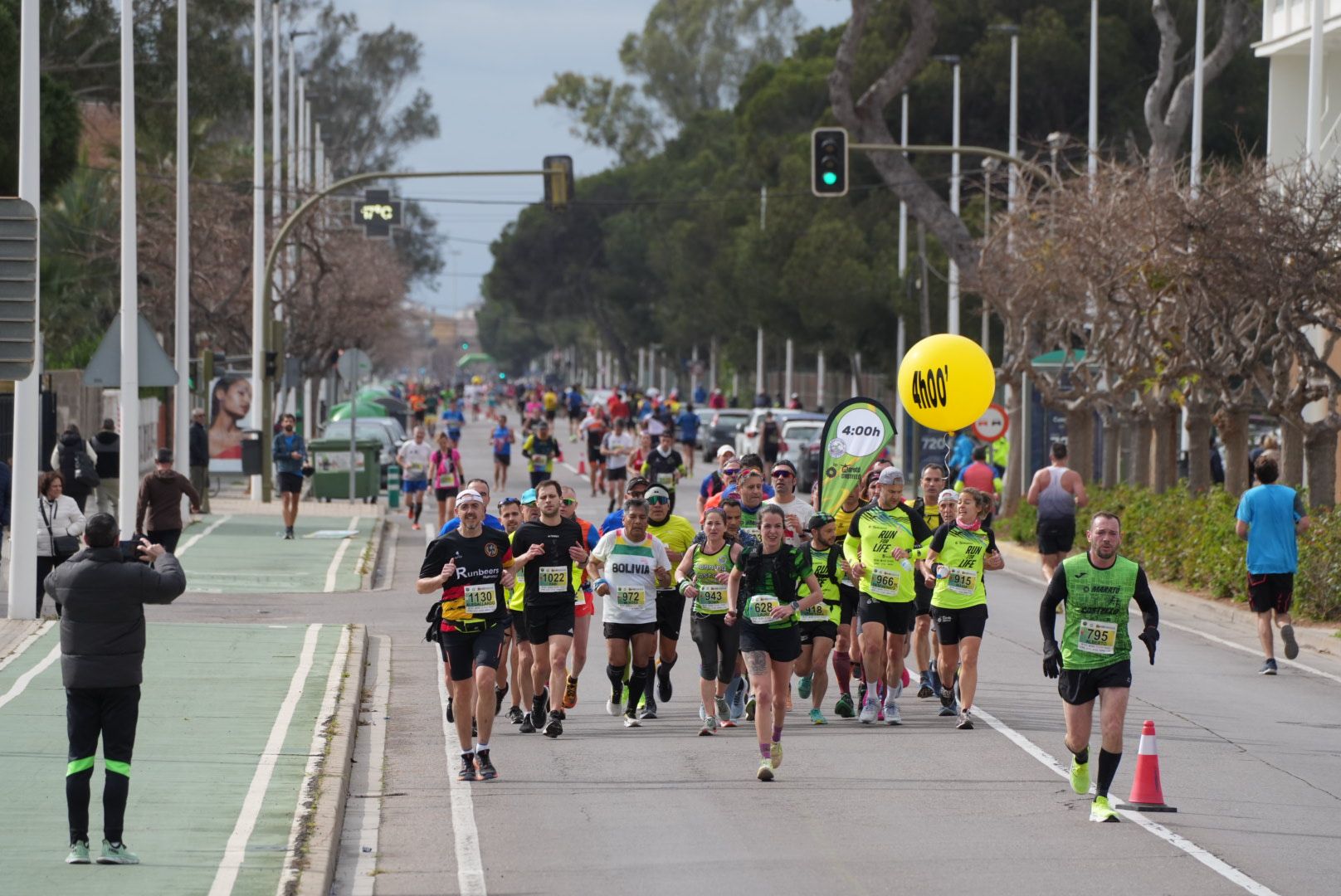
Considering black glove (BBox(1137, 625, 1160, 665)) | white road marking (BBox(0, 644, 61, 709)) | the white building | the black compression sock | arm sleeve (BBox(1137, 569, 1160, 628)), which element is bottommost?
white road marking (BBox(0, 644, 61, 709))

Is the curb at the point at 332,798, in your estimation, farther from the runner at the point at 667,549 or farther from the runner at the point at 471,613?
the runner at the point at 667,549

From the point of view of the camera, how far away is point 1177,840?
1057cm

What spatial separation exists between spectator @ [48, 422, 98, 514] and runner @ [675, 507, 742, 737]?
11.3 metres

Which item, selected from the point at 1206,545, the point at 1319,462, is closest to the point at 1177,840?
the point at 1206,545

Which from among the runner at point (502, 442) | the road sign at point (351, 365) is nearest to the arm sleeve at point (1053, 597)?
the road sign at point (351, 365)

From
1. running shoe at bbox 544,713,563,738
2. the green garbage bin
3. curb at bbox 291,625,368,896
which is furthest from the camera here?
the green garbage bin

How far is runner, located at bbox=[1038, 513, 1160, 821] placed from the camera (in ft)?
36.5

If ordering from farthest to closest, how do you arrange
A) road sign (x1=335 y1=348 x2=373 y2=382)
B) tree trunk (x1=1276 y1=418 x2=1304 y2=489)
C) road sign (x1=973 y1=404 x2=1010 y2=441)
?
road sign (x1=335 y1=348 x2=373 y2=382), road sign (x1=973 y1=404 x2=1010 y2=441), tree trunk (x1=1276 y1=418 x2=1304 y2=489)

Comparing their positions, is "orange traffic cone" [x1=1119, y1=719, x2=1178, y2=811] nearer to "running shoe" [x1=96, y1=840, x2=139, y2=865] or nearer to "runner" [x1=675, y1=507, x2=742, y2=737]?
"runner" [x1=675, y1=507, x2=742, y2=737]

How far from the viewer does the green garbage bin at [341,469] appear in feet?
131

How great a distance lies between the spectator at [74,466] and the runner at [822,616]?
37.1 ft

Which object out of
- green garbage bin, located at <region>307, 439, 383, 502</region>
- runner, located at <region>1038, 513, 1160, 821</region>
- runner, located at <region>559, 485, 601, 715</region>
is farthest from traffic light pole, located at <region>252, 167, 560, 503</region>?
runner, located at <region>1038, 513, 1160, 821</region>

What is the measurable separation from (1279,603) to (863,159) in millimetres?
43487

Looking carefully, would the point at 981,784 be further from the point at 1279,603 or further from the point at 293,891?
the point at 1279,603
